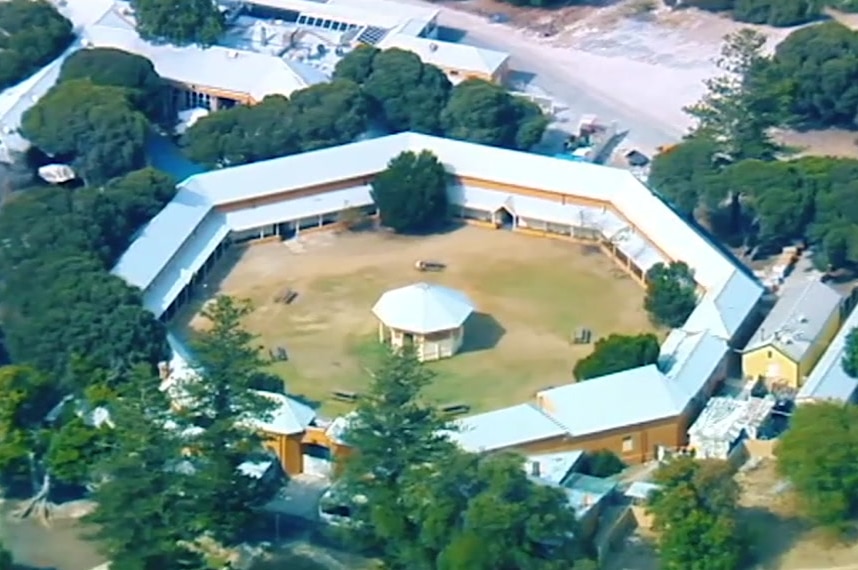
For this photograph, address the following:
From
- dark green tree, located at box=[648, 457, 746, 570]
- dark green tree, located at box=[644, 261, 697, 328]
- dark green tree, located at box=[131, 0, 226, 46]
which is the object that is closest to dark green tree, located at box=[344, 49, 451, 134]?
dark green tree, located at box=[131, 0, 226, 46]

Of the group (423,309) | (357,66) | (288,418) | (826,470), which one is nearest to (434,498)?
(288,418)

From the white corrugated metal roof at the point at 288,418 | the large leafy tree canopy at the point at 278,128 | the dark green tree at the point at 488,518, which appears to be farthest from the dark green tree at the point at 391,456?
the large leafy tree canopy at the point at 278,128

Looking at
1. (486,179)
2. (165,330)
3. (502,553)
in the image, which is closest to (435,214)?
(486,179)

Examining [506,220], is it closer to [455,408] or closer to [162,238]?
[162,238]

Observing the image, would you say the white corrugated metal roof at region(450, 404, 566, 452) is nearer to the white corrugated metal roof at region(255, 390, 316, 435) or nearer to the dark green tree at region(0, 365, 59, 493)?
the white corrugated metal roof at region(255, 390, 316, 435)

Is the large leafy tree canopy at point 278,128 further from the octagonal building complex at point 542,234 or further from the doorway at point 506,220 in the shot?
the doorway at point 506,220

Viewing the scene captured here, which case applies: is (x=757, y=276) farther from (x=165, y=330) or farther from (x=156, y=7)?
(x=156, y=7)
